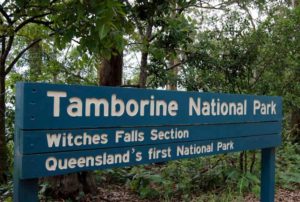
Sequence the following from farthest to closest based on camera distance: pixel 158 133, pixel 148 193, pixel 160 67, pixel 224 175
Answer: pixel 160 67
pixel 224 175
pixel 148 193
pixel 158 133

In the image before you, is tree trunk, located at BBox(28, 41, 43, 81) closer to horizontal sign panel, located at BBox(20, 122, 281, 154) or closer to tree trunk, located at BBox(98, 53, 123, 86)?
tree trunk, located at BBox(98, 53, 123, 86)

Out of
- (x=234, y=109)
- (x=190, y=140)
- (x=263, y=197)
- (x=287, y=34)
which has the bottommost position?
(x=263, y=197)

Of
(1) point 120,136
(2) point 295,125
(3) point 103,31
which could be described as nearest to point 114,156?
(1) point 120,136

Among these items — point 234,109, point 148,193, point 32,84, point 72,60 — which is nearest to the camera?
point 32,84

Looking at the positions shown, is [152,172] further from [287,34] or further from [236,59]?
[287,34]

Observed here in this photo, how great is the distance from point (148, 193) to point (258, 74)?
2642 millimetres

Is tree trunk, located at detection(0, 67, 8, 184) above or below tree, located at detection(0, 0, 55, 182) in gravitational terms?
below

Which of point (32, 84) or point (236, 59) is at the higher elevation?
point (236, 59)

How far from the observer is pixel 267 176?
385 cm

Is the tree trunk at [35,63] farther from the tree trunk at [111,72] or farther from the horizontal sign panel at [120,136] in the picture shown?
the horizontal sign panel at [120,136]

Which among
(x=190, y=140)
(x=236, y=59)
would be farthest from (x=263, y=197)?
(x=236, y=59)

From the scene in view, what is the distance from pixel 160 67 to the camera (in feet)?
23.9

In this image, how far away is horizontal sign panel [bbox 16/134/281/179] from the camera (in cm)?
215

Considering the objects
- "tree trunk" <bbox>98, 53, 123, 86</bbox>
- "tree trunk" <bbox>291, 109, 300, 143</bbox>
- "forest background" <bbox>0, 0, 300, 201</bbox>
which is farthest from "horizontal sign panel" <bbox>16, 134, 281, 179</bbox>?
"tree trunk" <bbox>291, 109, 300, 143</bbox>
